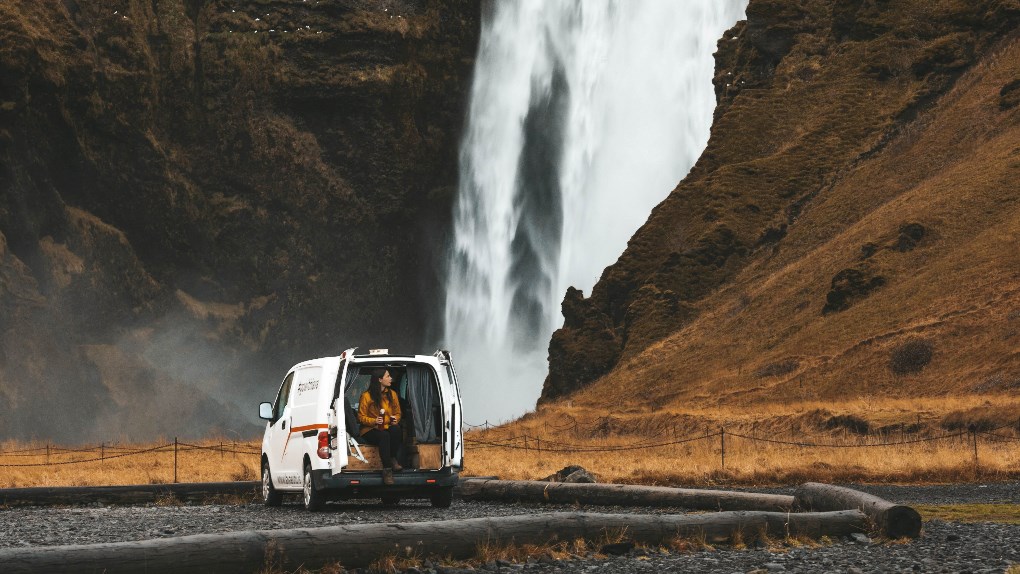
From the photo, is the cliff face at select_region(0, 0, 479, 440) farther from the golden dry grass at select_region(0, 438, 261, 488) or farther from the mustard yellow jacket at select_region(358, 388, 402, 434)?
the mustard yellow jacket at select_region(358, 388, 402, 434)

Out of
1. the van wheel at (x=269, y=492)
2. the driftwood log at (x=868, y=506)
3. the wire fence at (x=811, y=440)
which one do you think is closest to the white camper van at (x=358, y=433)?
the van wheel at (x=269, y=492)

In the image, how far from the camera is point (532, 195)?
86062mm

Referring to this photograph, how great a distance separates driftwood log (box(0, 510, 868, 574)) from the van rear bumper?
581 cm

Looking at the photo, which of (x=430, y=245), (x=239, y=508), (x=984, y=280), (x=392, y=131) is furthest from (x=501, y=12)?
(x=239, y=508)

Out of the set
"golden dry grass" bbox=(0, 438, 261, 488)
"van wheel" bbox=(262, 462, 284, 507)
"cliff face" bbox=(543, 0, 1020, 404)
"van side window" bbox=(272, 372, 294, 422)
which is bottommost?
"van wheel" bbox=(262, 462, 284, 507)

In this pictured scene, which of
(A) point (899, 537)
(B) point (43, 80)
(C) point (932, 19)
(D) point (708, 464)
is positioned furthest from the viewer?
(B) point (43, 80)

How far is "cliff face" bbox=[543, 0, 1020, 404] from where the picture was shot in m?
47.8

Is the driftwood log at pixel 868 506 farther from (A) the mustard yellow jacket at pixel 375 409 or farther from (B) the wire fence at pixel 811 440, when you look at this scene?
(B) the wire fence at pixel 811 440

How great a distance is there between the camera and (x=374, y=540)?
8.98 metres

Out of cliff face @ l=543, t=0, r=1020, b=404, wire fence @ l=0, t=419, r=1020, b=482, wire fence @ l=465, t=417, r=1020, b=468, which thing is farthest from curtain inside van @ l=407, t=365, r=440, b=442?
cliff face @ l=543, t=0, r=1020, b=404

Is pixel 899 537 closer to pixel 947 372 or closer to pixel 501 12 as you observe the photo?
pixel 947 372

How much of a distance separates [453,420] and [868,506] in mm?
5956

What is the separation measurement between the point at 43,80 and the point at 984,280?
57627mm

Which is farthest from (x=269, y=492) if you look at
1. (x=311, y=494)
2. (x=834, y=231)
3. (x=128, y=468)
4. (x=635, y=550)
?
(x=834, y=231)
